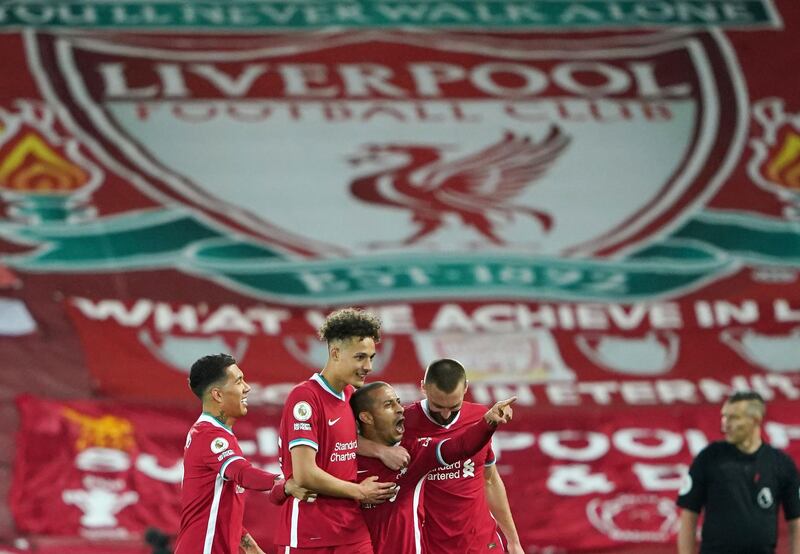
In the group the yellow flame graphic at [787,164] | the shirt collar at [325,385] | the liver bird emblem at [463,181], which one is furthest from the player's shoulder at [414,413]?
the yellow flame graphic at [787,164]

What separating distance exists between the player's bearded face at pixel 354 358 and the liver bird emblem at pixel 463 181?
325 inches

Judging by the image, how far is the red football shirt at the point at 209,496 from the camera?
18.8 feet

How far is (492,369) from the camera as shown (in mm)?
11711

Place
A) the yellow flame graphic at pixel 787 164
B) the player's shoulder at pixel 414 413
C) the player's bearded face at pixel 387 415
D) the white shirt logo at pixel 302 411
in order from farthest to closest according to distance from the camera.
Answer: the yellow flame graphic at pixel 787 164 → the player's shoulder at pixel 414 413 → the player's bearded face at pixel 387 415 → the white shirt logo at pixel 302 411

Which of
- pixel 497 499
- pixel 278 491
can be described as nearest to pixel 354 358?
pixel 278 491

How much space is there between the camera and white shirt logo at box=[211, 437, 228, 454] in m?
5.75

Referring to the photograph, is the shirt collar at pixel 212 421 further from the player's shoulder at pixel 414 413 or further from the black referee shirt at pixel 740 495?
the black referee shirt at pixel 740 495

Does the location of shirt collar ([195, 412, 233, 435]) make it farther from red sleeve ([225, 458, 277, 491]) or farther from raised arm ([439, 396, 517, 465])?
raised arm ([439, 396, 517, 465])

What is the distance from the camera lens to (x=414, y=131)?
15.1 meters

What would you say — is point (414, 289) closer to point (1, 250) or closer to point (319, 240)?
point (319, 240)

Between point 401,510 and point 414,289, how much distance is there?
6918 mm

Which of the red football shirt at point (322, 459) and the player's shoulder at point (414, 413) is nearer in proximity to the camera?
the red football shirt at point (322, 459)

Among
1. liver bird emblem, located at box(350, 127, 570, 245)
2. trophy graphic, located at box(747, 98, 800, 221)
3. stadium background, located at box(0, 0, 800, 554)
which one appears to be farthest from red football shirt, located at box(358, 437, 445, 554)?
trophy graphic, located at box(747, 98, 800, 221)

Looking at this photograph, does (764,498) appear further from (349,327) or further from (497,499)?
(349,327)
